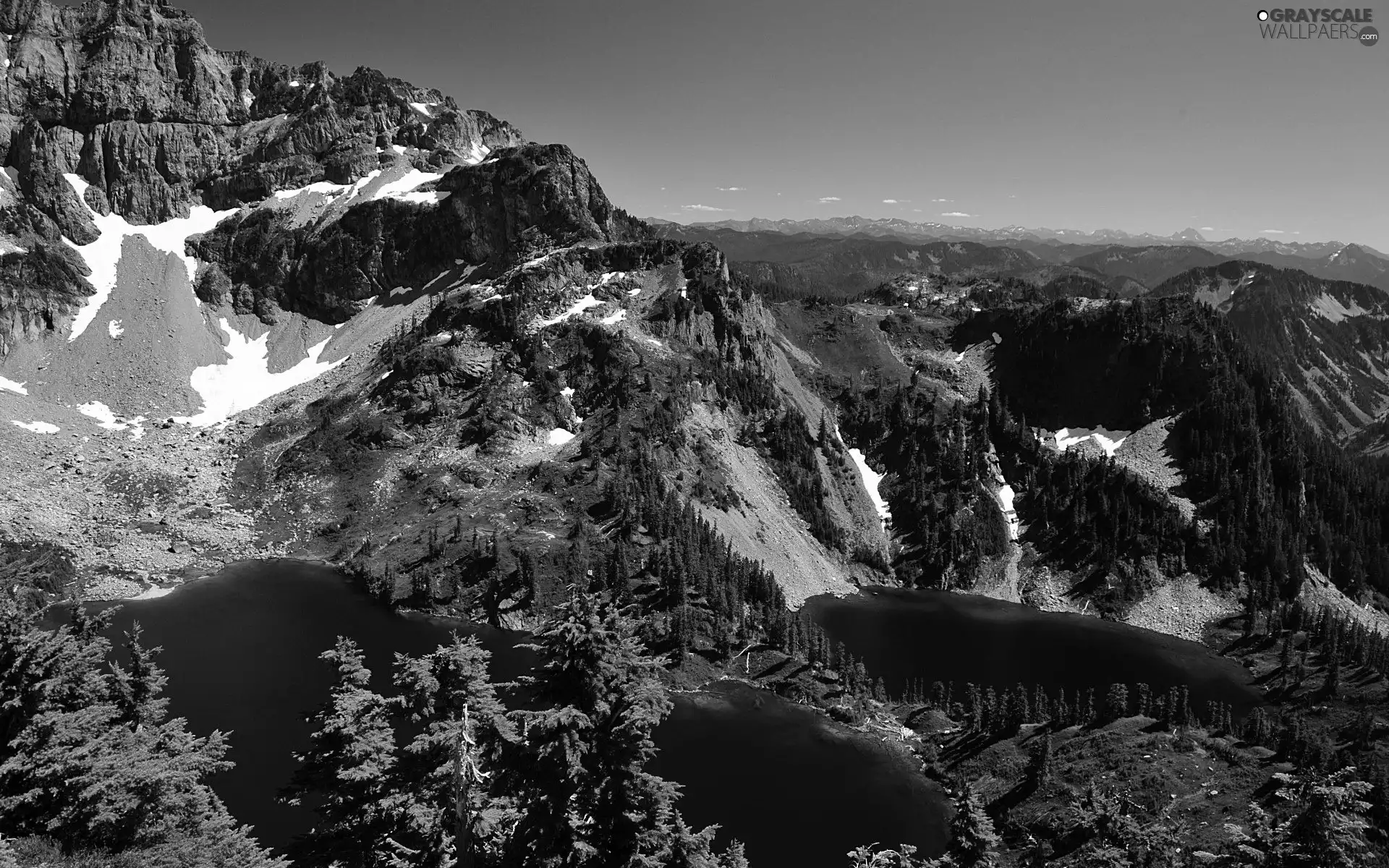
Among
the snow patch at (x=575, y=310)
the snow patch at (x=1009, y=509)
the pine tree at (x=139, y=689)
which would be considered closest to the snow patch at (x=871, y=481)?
the snow patch at (x=1009, y=509)

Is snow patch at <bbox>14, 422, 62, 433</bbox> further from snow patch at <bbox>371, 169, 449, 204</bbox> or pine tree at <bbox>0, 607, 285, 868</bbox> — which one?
pine tree at <bbox>0, 607, 285, 868</bbox>

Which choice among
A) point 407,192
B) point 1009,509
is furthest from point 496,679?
point 407,192

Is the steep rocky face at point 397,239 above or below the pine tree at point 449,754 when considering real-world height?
above

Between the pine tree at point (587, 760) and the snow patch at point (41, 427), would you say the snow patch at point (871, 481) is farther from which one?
the snow patch at point (41, 427)

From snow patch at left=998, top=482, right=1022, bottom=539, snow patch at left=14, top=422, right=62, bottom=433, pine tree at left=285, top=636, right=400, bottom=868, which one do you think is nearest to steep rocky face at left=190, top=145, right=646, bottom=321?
snow patch at left=14, top=422, right=62, bottom=433

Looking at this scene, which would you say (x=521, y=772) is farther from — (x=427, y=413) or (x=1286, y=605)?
(x=1286, y=605)

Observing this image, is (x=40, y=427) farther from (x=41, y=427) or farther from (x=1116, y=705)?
(x=1116, y=705)
